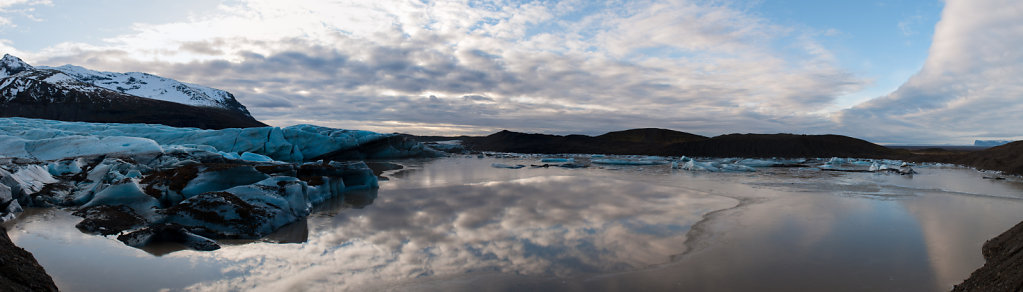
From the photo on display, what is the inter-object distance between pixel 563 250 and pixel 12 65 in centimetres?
9721

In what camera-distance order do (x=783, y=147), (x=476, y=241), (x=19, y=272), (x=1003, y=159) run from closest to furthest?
(x=19, y=272) < (x=476, y=241) < (x=1003, y=159) < (x=783, y=147)

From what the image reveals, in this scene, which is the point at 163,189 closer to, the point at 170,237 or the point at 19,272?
the point at 170,237

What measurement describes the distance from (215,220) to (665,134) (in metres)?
73.7

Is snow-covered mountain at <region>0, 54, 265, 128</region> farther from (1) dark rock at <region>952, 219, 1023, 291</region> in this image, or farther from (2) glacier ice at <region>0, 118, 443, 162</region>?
(1) dark rock at <region>952, 219, 1023, 291</region>

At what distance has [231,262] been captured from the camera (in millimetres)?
5660

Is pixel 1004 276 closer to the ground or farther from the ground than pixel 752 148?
closer to the ground

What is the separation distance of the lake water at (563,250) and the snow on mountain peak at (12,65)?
281 ft

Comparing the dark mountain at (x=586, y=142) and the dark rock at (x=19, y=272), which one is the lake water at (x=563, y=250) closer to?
the dark rock at (x=19, y=272)

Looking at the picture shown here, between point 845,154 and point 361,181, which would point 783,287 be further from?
point 845,154

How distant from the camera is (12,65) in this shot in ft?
212

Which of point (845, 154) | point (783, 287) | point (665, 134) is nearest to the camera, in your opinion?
point (783, 287)

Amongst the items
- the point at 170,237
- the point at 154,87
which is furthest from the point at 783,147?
the point at 154,87

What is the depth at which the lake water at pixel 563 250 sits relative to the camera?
16.3 feet

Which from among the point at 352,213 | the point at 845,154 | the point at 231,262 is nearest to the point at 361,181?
the point at 352,213
